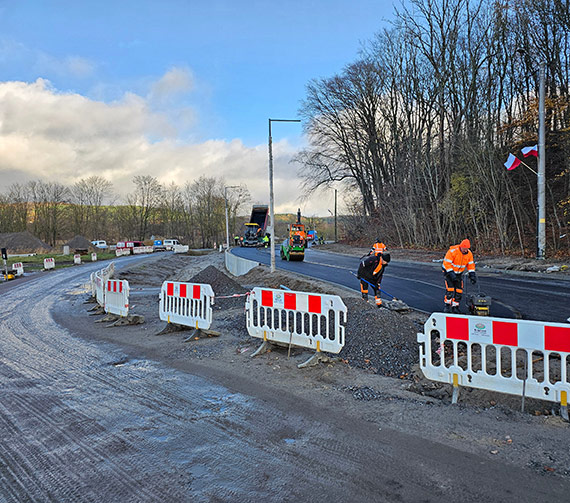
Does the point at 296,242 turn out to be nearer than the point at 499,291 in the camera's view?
No

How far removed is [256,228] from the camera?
50.9 m

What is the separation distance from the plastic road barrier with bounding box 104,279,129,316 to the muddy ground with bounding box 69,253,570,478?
2.09 ft

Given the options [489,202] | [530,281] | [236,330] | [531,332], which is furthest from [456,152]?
[531,332]

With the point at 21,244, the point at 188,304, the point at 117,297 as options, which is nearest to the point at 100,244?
the point at 21,244

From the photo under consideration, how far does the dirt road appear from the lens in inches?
121

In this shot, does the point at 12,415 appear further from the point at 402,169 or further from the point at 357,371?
Result: the point at 402,169

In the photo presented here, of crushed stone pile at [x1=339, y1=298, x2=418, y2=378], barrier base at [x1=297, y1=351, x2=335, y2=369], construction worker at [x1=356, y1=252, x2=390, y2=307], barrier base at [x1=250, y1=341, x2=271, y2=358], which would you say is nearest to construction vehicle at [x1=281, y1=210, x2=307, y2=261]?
construction worker at [x1=356, y1=252, x2=390, y2=307]

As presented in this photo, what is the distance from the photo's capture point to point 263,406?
4730 mm

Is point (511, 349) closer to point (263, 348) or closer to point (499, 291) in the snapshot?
point (263, 348)

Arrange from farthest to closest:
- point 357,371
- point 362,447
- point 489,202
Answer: point 489,202, point 357,371, point 362,447

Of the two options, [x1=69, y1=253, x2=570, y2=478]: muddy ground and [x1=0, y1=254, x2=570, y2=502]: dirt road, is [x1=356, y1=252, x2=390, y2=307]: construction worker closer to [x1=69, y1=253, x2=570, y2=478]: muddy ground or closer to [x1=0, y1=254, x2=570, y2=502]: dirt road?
[x1=69, y1=253, x2=570, y2=478]: muddy ground

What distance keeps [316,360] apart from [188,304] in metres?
3.80

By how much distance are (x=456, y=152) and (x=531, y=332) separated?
2579 centimetres

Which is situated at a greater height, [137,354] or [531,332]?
[531,332]
